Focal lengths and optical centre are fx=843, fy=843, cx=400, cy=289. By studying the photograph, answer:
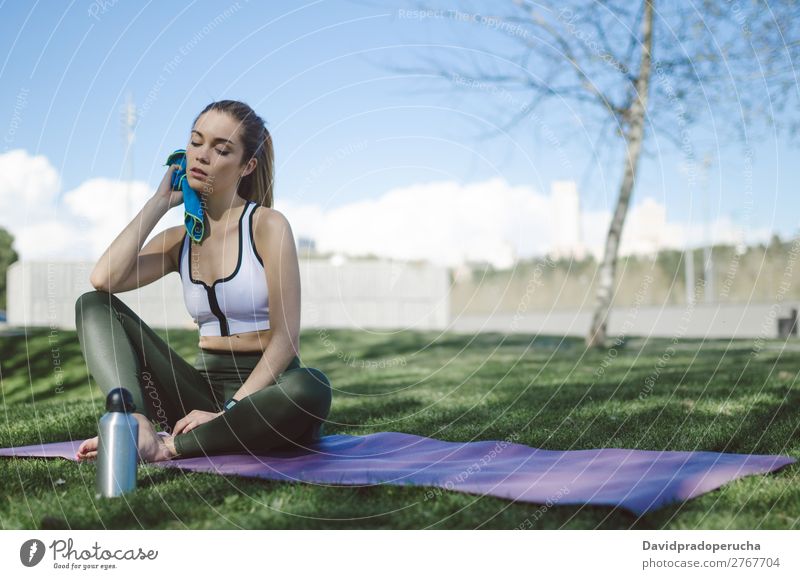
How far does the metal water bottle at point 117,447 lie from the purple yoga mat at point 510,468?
0.87 ft

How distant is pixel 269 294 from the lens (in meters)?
2.92

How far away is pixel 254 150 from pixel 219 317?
0.63 metres

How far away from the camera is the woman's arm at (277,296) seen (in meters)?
2.84

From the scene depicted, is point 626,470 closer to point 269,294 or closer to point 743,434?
point 743,434

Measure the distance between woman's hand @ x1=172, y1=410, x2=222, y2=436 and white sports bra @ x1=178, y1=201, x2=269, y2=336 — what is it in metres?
0.34

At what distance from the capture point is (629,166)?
898 centimetres

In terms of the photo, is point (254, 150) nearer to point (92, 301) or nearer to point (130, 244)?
point (130, 244)

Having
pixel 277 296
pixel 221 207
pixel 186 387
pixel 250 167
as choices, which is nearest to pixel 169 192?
pixel 221 207

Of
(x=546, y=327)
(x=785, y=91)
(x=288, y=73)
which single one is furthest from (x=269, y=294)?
(x=546, y=327)

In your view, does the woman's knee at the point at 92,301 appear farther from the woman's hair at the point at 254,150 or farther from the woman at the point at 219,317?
the woman's hair at the point at 254,150

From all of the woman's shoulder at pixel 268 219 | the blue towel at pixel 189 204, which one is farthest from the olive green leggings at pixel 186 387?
the woman's shoulder at pixel 268 219
